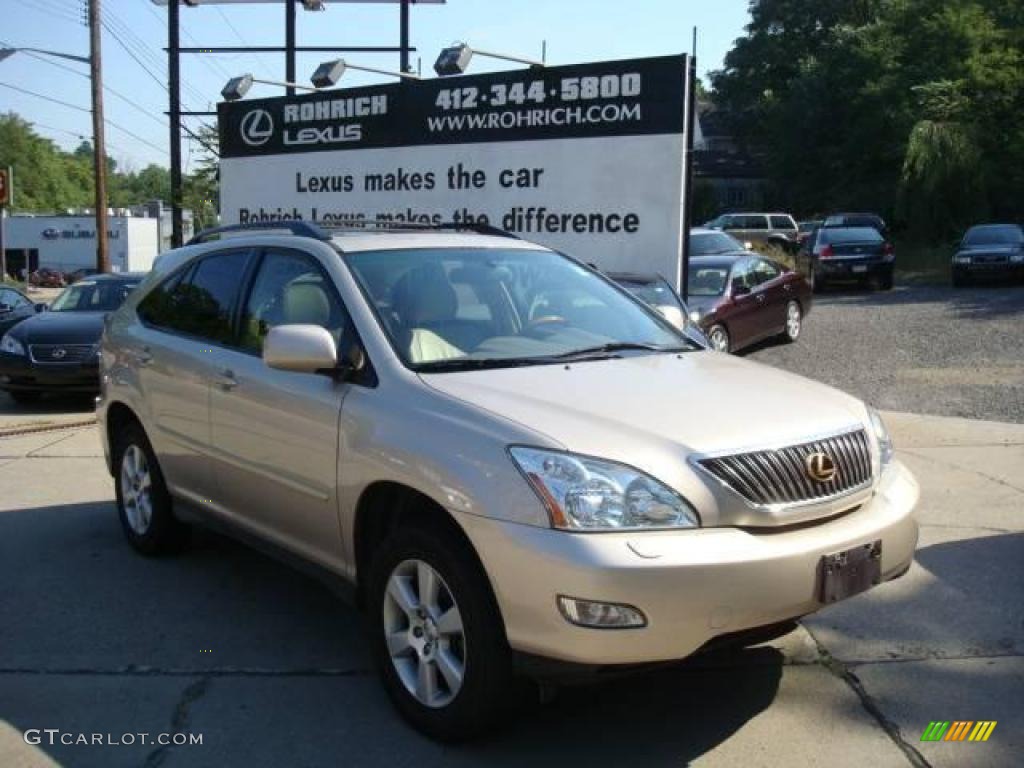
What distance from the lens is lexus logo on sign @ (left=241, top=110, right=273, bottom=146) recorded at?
47.2ft

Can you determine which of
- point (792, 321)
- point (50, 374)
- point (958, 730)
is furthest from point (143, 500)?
point (792, 321)

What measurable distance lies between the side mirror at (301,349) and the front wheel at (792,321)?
40.7 ft

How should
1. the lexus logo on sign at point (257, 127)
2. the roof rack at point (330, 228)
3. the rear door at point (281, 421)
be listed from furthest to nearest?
the lexus logo on sign at point (257, 127)
the roof rack at point (330, 228)
the rear door at point (281, 421)

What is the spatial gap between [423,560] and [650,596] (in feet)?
2.75

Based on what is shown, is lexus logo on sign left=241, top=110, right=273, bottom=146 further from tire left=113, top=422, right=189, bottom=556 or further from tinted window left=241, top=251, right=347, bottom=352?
tinted window left=241, top=251, right=347, bottom=352

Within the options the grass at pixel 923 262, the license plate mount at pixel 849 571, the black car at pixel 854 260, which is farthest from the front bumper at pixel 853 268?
the license plate mount at pixel 849 571

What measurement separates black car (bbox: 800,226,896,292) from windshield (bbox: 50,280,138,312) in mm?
15693

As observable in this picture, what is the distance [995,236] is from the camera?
23.6 m

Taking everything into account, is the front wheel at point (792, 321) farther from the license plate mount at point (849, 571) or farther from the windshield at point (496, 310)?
the license plate mount at point (849, 571)

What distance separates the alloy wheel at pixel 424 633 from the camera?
3512 mm

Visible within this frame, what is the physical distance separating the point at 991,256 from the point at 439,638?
2222cm

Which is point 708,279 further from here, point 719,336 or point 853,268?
point 853,268

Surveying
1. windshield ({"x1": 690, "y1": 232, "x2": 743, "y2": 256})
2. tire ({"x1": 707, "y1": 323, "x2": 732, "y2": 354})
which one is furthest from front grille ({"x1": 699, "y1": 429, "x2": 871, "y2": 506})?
windshield ({"x1": 690, "y1": 232, "x2": 743, "y2": 256})

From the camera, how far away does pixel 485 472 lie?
333 centimetres
